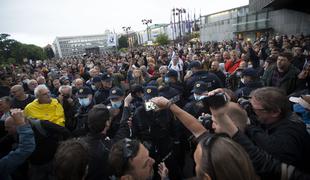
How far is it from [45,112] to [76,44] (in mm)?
141366

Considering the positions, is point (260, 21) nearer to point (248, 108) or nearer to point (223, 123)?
point (248, 108)

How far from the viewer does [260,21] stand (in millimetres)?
35750

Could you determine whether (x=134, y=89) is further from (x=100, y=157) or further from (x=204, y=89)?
(x=100, y=157)

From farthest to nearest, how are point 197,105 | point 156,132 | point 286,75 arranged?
point 286,75
point 197,105
point 156,132

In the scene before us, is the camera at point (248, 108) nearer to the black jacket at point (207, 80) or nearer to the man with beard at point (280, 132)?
the man with beard at point (280, 132)

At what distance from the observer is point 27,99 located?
543 centimetres

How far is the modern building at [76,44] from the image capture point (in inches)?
5054

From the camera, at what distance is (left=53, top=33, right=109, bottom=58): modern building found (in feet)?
421

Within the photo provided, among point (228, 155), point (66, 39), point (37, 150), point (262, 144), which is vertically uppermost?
point (66, 39)

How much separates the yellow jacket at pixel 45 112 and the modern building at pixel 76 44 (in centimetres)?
12810

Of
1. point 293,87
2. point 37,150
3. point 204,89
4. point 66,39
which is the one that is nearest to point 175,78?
point 204,89

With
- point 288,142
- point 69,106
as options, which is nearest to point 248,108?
point 288,142

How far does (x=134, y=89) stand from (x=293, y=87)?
374cm

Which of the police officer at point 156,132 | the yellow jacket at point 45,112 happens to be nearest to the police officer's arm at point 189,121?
the police officer at point 156,132
